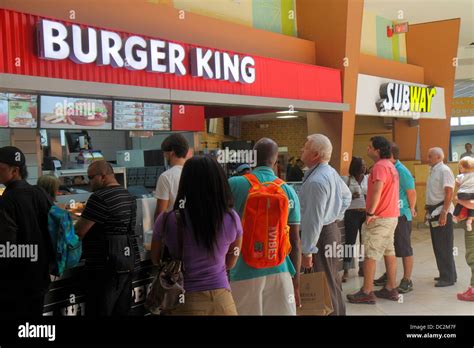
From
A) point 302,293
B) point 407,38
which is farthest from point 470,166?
point 407,38

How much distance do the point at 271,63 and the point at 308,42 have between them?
57.8 inches

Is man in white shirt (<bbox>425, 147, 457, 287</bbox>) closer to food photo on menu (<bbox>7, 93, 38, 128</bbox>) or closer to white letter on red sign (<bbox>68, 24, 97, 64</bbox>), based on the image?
white letter on red sign (<bbox>68, 24, 97, 64</bbox>)

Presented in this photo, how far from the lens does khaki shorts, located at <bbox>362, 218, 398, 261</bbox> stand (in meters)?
5.14

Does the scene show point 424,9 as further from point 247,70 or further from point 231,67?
point 231,67

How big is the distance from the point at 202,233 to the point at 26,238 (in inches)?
49.9

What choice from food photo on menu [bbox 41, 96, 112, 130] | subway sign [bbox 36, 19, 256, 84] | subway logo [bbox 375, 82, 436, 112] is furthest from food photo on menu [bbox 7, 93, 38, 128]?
subway logo [bbox 375, 82, 436, 112]

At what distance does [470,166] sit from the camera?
17.6 ft

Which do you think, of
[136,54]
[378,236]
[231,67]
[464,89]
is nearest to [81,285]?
[136,54]

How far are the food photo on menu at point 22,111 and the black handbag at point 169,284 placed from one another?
403 cm

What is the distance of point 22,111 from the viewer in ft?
19.0

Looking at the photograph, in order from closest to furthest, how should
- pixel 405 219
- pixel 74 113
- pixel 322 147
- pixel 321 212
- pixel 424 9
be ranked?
pixel 321 212 → pixel 322 147 → pixel 405 219 → pixel 74 113 → pixel 424 9

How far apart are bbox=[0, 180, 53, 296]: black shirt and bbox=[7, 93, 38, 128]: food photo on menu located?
2989mm

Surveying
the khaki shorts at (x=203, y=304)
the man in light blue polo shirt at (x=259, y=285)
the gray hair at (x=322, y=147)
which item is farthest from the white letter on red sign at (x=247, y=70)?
the khaki shorts at (x=203, y=304)

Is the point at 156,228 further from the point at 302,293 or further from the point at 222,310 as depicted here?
the point at 302,293
